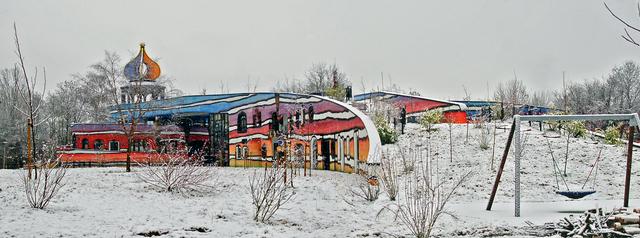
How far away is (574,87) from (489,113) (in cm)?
2349

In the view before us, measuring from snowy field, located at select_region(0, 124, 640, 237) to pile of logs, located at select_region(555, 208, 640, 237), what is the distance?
0.55 meters

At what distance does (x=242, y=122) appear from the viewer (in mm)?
29812

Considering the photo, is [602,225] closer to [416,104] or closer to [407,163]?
[407,163]

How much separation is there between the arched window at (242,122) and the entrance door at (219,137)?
900 mm

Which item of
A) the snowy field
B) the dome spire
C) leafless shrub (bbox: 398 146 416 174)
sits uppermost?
the dome spire

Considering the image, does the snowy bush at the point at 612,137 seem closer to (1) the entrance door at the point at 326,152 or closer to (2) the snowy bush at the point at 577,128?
(2) the snowy bush at the point at 577,128

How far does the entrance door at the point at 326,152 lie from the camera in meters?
24.7

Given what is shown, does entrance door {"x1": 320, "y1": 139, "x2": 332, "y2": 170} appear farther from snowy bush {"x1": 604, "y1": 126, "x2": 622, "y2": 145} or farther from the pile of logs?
the pile of logs

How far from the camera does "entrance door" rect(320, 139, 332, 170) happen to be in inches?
974

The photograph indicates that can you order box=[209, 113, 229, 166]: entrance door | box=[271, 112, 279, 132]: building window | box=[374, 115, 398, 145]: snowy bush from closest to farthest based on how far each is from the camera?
box=[374, 115, 398, 145]: snowy bush, box=[271, 112, 279, 132]: building window, box=[209, 113, 229, 166]: entrance door

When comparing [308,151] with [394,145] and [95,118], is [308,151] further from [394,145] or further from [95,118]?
[95,118]

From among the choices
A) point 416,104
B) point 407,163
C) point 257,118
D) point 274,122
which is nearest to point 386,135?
point 407,163

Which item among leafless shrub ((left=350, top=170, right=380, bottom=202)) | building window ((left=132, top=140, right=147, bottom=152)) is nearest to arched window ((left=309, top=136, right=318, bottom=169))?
building window ((left=132, top=140, right=147, bottom=152))

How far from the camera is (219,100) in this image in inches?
1203
